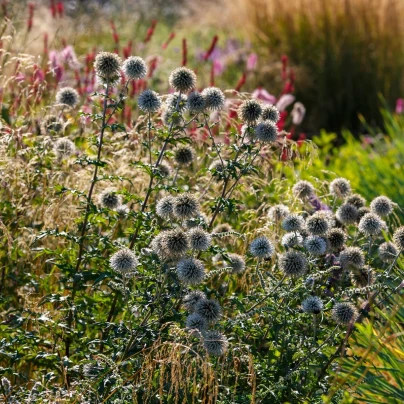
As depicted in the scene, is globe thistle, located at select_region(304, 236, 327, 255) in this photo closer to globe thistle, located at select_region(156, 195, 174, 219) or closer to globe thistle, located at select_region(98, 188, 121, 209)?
globe thistle, located at select_region(156, 195, 174, 219)

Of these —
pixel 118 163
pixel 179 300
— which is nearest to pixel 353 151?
pixel 118 163

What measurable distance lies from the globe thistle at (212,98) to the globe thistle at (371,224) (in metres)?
0.81

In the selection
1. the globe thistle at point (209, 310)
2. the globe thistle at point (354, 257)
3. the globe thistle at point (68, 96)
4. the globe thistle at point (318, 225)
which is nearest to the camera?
the globe thistle at point (209, 310)

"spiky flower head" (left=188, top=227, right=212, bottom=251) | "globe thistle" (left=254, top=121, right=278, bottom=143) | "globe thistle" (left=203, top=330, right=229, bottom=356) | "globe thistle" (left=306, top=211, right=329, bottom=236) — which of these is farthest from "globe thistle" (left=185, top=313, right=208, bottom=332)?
"globe thistle" (left=254, top=121, right=278, bottom=143)

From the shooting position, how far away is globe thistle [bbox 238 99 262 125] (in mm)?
3459

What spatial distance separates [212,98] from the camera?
11.6 ft

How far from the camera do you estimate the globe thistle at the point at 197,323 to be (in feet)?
9.94

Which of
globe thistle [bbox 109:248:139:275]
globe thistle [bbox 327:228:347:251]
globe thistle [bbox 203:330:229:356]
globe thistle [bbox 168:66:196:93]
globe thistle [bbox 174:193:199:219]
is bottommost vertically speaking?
globe thistle [bbox 203:330:229:356]

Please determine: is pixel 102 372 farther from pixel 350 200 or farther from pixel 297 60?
pixel 297 60

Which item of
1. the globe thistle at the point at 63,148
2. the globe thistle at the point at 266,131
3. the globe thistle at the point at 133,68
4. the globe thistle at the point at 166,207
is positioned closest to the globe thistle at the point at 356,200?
the globe thistle at the point at 266,131

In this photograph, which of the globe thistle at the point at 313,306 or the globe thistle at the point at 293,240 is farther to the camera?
the globe thistle at the point at 293,240

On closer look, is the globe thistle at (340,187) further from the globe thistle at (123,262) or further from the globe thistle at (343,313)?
the globe thistle at (123,262)

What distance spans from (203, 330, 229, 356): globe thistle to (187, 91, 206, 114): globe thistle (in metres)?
0.99

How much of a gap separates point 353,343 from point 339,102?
6675 millimetres
